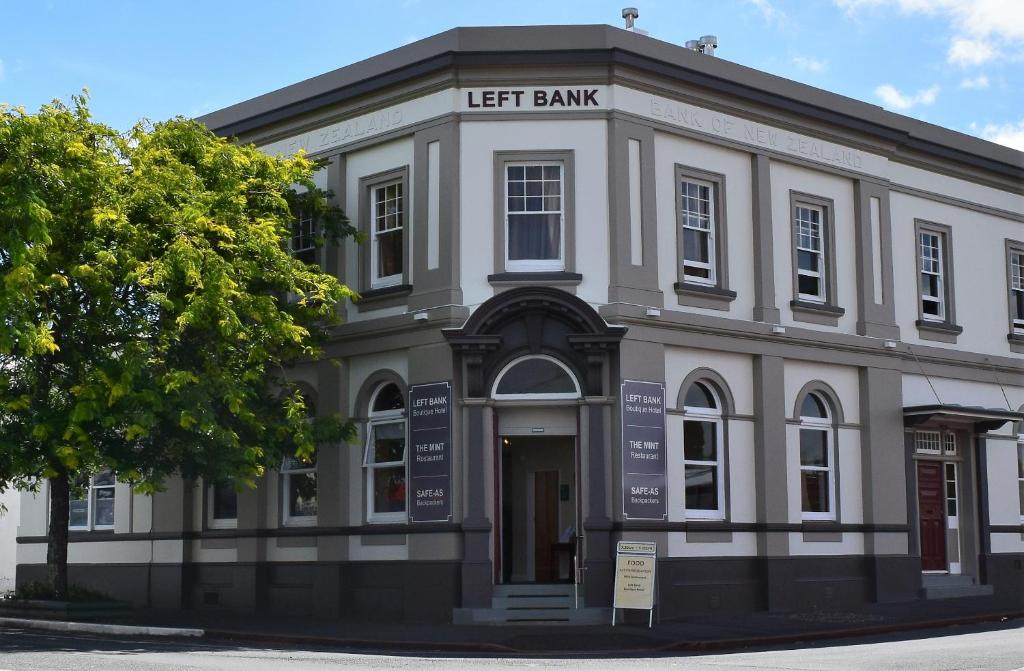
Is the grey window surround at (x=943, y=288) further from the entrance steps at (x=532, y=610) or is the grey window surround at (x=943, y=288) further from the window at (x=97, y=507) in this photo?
the window at (x=97, y=507)

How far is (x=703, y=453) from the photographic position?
79.7 feet

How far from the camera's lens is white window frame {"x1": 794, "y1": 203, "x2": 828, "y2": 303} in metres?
26.1

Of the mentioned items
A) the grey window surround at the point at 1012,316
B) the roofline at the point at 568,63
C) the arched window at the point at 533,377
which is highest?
the roofline at the point at 568,63

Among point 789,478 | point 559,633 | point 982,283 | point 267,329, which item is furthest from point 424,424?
point 982,283

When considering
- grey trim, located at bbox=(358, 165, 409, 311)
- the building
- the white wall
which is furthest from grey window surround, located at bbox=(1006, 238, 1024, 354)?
the white wall

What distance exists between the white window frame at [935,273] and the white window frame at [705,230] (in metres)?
5.87

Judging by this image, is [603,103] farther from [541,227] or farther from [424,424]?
[424,424]

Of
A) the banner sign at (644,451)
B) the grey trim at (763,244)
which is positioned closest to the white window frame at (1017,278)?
the grey trim at (763,244)

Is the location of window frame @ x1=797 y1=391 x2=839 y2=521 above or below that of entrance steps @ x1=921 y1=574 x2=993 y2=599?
above

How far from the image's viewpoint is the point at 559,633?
19938 millimetres

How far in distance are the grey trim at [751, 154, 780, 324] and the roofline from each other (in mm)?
1268

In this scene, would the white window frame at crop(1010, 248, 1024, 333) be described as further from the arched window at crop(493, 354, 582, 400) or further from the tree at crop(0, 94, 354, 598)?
the tree at crop(0, 94, 354, 598)

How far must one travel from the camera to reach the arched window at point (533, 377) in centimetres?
2286

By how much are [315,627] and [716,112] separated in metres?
11.2
